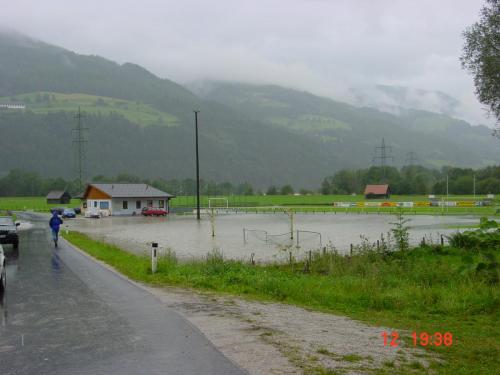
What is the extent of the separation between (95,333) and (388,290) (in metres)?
6.62

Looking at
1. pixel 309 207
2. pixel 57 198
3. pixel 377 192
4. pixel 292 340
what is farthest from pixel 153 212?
pixel 377 192

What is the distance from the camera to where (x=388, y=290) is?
→ 485 inches

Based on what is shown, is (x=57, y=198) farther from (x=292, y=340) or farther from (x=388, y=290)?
(x=292, y=340)

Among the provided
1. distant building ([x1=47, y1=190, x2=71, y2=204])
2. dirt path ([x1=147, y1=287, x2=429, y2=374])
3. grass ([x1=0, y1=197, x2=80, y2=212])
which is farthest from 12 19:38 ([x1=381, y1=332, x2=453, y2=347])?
distant building ([x1=47, y1=190, x2=71, y2=204])

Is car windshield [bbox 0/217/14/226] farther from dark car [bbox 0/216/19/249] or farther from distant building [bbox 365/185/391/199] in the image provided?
distant building [bbox 365/185/391/199]

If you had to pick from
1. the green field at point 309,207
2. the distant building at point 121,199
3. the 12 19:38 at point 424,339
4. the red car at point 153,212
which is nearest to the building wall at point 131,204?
the distant building at point 121,199

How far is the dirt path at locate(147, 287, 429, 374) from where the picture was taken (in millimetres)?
6812

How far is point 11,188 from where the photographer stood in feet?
545

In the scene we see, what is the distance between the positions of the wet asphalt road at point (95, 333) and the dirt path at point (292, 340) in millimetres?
366

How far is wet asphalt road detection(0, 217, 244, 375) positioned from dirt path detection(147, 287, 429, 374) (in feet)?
1.20

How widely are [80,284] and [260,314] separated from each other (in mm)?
5943

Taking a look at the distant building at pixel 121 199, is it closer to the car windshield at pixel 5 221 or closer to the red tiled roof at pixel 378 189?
the car windshield at pixel 5 221

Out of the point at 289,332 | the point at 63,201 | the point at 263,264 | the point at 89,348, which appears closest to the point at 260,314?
the point at 289,332

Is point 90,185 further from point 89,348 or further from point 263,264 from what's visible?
point 89,348
